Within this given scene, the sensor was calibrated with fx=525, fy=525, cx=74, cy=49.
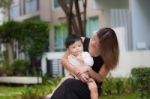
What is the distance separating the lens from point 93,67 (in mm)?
5094

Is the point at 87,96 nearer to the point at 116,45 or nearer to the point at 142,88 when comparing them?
the point at 116,45

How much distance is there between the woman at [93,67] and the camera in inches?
196

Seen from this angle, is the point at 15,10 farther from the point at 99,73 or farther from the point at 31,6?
the point at 99,73

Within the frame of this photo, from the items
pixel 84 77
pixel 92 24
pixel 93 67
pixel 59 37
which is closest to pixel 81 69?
pixel 84 77

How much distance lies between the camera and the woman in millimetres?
4977

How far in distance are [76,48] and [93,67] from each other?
25 centimetres

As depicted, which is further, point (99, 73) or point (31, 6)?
point (31, 6)

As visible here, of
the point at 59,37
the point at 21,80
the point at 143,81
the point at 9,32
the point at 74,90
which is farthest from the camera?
the point at 59,37

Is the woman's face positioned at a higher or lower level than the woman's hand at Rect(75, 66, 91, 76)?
higher

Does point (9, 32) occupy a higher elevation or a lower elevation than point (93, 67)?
higher

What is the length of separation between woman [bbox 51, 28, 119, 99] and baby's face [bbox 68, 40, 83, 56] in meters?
0.11

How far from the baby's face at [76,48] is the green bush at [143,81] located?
282 inches

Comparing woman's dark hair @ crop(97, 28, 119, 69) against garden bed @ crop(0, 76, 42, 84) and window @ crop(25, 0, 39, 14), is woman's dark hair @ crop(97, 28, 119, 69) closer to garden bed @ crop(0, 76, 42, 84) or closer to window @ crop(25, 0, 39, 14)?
garden bed @ crop(0, 76, 42, 84)

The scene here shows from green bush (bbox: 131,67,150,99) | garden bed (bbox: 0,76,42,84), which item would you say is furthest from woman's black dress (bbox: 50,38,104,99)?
garden bed (bbox: 0,76,42,84)
